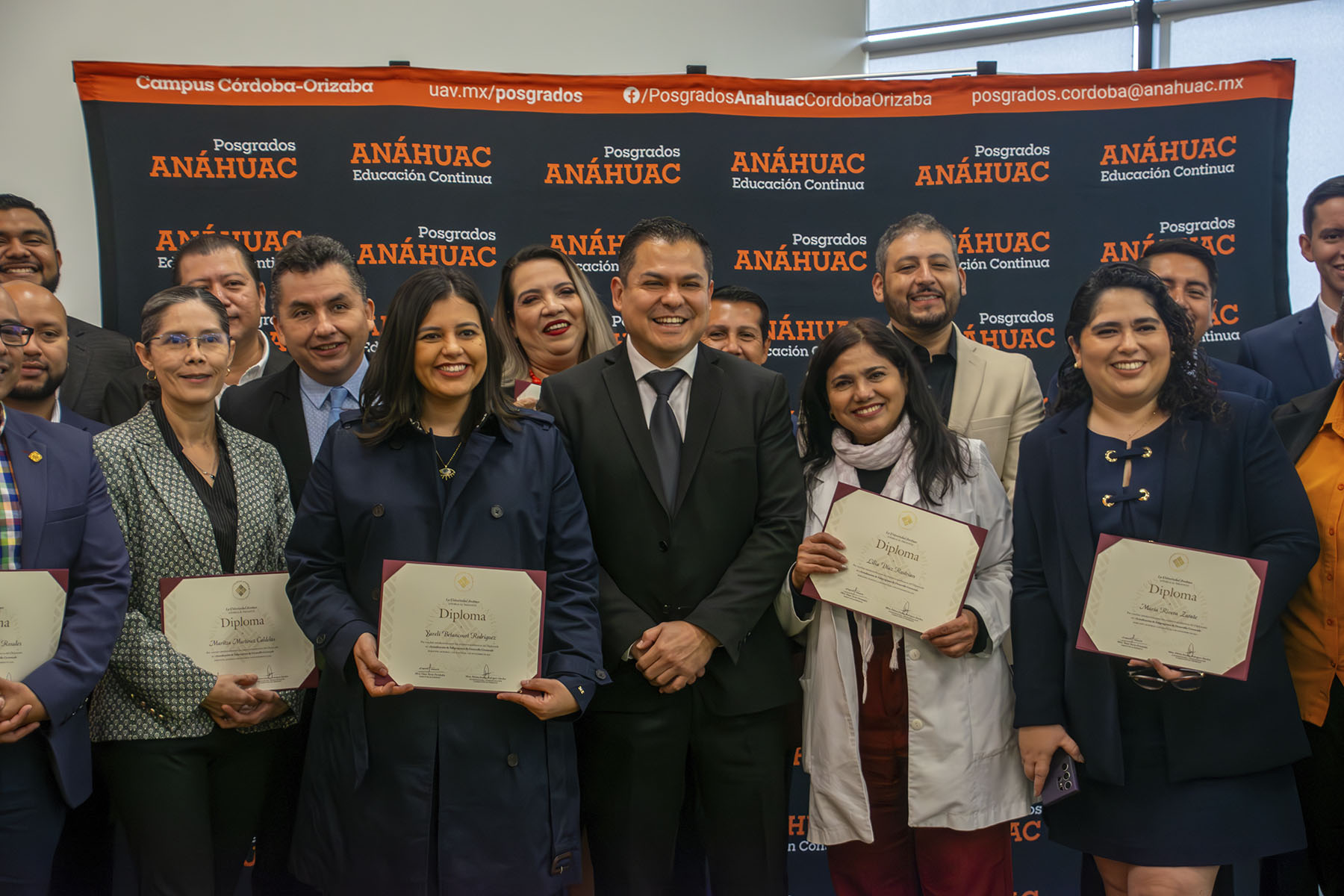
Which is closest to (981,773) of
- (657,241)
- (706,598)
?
(706,598)

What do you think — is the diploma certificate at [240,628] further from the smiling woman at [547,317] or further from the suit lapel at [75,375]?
the suit lapel at [75,375]

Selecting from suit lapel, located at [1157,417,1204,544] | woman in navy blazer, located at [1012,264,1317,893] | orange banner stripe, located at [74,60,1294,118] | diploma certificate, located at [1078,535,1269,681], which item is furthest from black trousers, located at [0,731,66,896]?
orange banner stripe, located at [74,60,1294,118]

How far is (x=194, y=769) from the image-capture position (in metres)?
2.54

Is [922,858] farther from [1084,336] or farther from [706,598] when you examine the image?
[1084,336]

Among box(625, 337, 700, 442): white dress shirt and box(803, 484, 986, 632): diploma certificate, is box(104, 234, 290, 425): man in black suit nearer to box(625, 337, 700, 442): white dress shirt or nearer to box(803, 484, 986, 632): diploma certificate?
box(625, 337, 700, 442): white dress shirt

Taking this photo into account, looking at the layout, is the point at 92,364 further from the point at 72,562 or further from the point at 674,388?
the point at 674,388

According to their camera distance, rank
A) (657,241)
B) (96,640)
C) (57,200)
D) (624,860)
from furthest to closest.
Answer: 1. (57,200)
2. (657,241)
3. (624,860)
4. (96,640)

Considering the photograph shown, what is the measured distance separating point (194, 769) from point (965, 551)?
2.17 metres

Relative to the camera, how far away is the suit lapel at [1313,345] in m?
3.70

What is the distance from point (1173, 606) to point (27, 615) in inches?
111

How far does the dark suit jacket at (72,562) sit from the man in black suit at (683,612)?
1.24 meters

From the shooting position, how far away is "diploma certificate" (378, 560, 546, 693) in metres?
2.26

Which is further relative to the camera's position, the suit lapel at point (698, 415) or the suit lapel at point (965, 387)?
the suit lapel at point (965, 387)

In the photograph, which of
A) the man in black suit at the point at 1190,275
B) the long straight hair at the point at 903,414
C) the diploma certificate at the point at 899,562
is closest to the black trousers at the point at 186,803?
the diploma certificate at the point at 899,562
